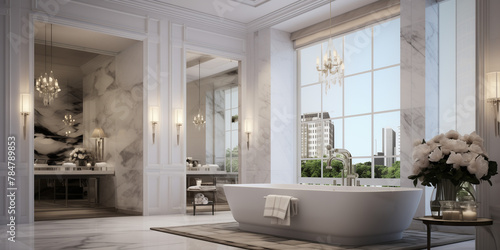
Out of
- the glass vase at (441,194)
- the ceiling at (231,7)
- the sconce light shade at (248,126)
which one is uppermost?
the ceiling at (231,7)

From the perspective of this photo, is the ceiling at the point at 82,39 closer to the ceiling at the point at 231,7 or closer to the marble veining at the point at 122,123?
the marble veining at the point at 122,123

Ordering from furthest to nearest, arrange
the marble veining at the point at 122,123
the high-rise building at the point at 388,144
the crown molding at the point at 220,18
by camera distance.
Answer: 1. the marble veining at the point at 122,123
2. the crown molding at the point at 220,18
3. the high-rise building at the point at 388,144

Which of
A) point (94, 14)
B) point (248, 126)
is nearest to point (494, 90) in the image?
point (248, 126)

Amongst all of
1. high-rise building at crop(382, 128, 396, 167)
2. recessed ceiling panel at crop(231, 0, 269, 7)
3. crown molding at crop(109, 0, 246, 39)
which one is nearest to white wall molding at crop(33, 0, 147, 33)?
crown molding at crop(109, 0, 246, 39)

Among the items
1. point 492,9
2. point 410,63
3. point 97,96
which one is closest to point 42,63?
point 97,96

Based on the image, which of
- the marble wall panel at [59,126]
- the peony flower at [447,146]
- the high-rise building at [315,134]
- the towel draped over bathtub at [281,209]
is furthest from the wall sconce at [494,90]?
the marble wall panel at [59,126]

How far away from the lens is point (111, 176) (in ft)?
25.8

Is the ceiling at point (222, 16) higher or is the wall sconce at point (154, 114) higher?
the ceiling at point (222, 16)

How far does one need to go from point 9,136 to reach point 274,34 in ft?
13.3

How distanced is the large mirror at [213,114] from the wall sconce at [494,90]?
6.45 meters

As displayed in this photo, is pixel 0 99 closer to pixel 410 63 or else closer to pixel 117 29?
pixel 117 29

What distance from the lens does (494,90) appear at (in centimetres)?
360

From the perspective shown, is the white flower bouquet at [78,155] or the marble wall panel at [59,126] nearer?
the white flower bouquet at [78,155]

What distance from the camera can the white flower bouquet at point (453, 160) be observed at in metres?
2.81
